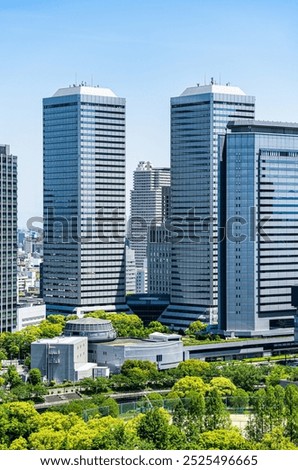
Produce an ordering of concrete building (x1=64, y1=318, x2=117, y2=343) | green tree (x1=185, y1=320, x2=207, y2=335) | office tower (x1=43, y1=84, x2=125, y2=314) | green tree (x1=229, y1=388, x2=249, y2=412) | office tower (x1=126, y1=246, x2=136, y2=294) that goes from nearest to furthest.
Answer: green tree (x1=229, y1=388, x2=249, y2=412), concrete building (x1=64, y1=318, x2=117, y2=343), green tree (x1=185, y1=320, x2=207, y2=335), office tower (x1=43, y1=84, x2=125, y2=314), office tower (x1=126, y1=246, x2=136, y2=294)

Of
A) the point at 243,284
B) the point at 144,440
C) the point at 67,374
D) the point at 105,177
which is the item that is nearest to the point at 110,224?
the point at 105,177

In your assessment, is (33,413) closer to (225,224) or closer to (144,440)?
(144,440)

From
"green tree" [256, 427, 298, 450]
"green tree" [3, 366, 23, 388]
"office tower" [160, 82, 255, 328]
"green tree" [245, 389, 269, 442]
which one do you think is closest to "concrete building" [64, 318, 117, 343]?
"green tree" [3, 366, 23, 388]

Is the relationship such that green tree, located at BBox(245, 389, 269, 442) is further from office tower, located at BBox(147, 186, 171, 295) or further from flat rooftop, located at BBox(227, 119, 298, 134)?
office tower, located at BBox(147, 186, 171, 295)

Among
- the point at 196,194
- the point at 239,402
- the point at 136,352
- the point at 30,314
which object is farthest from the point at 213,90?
the point at 239,402

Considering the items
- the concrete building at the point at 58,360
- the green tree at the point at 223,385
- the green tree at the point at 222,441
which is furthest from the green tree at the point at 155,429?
the concrete building at the point at 58,360
